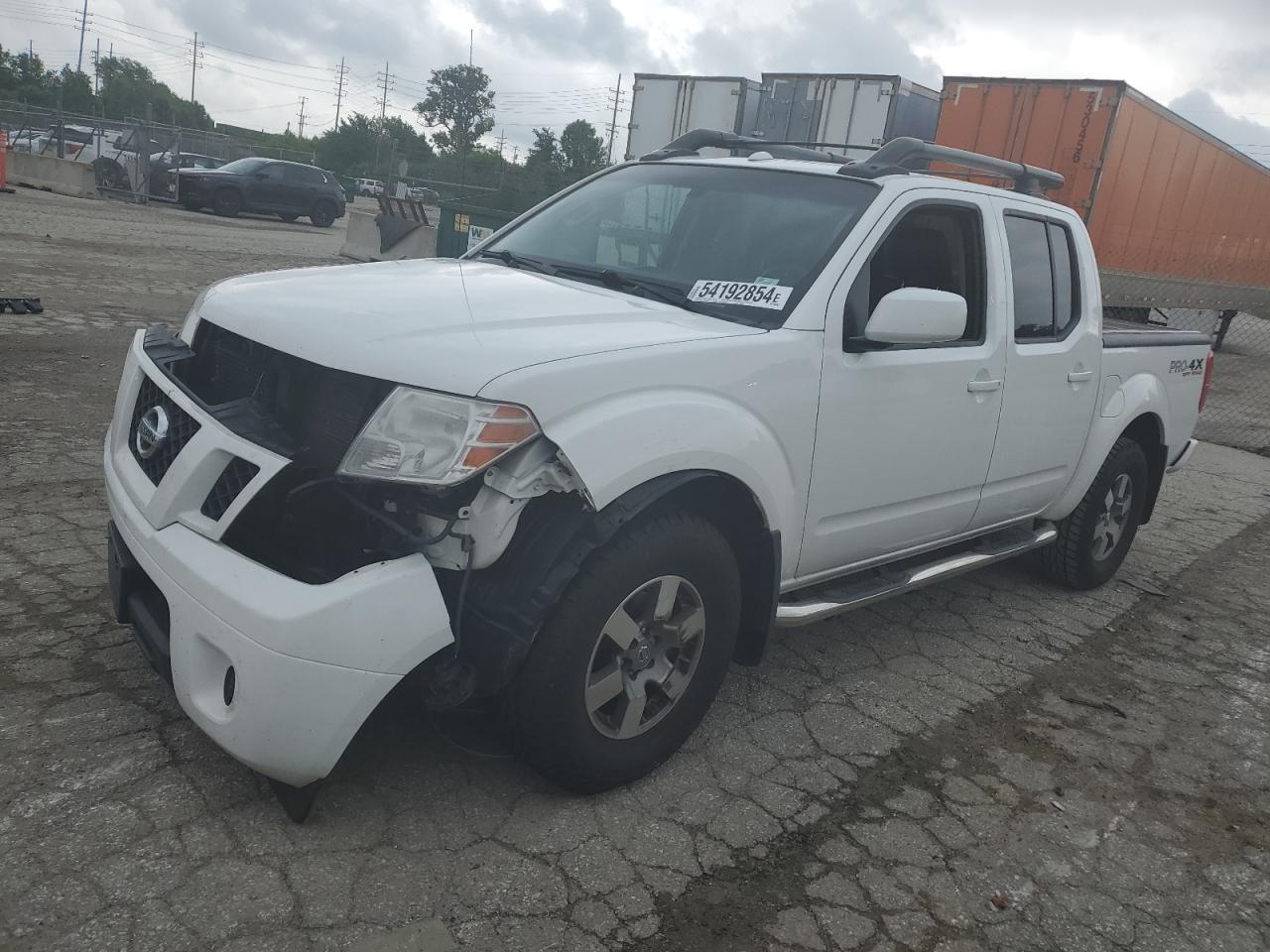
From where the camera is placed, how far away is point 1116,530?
17.3 ft

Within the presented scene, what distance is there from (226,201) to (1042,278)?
23437 mm

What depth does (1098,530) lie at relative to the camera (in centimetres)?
511

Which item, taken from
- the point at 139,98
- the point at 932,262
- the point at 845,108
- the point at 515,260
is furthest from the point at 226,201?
the point at 139,98

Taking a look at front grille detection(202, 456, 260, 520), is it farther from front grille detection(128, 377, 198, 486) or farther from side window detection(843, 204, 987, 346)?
side window detection(843, 204, 987, 346)

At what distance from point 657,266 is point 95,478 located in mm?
3091

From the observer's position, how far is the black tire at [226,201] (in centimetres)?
2392

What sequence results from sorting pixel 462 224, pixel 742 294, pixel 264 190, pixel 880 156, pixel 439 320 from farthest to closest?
pixel 264 190 → pixel 462 224 → pixel 880 156 → pixel 742 294 → pixel 439 320

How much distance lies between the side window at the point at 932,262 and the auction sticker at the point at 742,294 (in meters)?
0.26

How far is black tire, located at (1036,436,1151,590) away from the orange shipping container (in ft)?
22.3

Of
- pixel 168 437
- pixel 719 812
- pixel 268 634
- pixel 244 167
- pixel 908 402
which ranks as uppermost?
pixel 244 167

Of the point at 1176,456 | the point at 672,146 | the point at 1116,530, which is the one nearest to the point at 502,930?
the point at 672,146

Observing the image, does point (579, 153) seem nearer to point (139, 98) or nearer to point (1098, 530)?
point (1098, 530)

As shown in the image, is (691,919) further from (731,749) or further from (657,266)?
(657,266)

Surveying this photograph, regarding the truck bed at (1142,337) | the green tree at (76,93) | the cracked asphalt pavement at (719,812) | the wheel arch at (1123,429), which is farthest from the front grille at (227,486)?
the green tree at (76,93)
